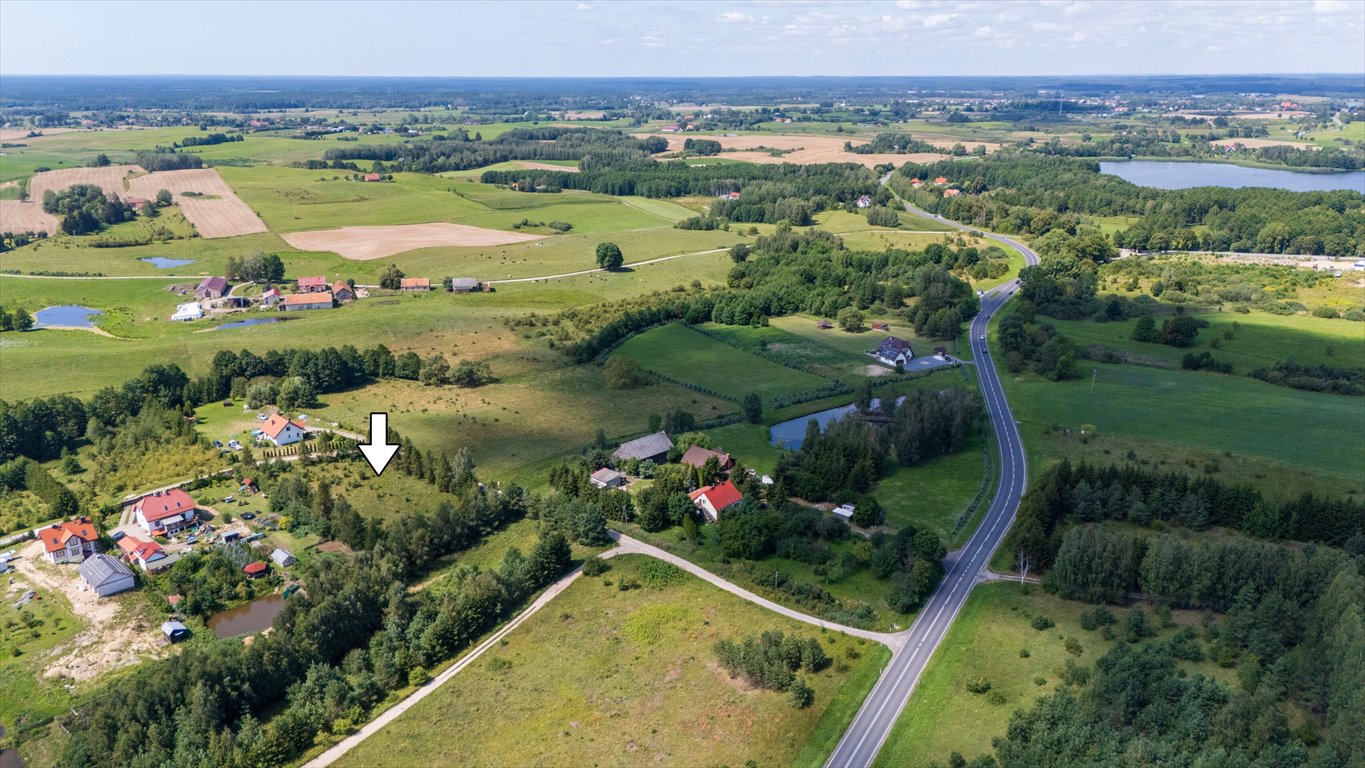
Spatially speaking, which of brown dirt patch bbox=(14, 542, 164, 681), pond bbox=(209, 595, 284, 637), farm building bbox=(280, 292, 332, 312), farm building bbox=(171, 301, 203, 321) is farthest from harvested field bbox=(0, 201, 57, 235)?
pond bbox=(209, 595, 284, 637)

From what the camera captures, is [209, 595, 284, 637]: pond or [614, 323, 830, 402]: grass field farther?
[614, 323, 830, 402]: grass field

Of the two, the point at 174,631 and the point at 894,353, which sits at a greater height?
the point at 894,353

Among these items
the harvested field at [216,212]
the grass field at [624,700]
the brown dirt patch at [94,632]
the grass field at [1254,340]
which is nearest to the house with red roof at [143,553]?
the brown dirt patch at [94,632]

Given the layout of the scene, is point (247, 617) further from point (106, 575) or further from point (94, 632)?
point (106, 575)

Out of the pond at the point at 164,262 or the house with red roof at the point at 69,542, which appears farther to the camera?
the pond at the point at 164,262

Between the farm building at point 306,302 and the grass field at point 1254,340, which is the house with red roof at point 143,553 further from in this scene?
the grass field at point 1254,340

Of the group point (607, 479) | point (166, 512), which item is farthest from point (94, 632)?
point (607, 479)
